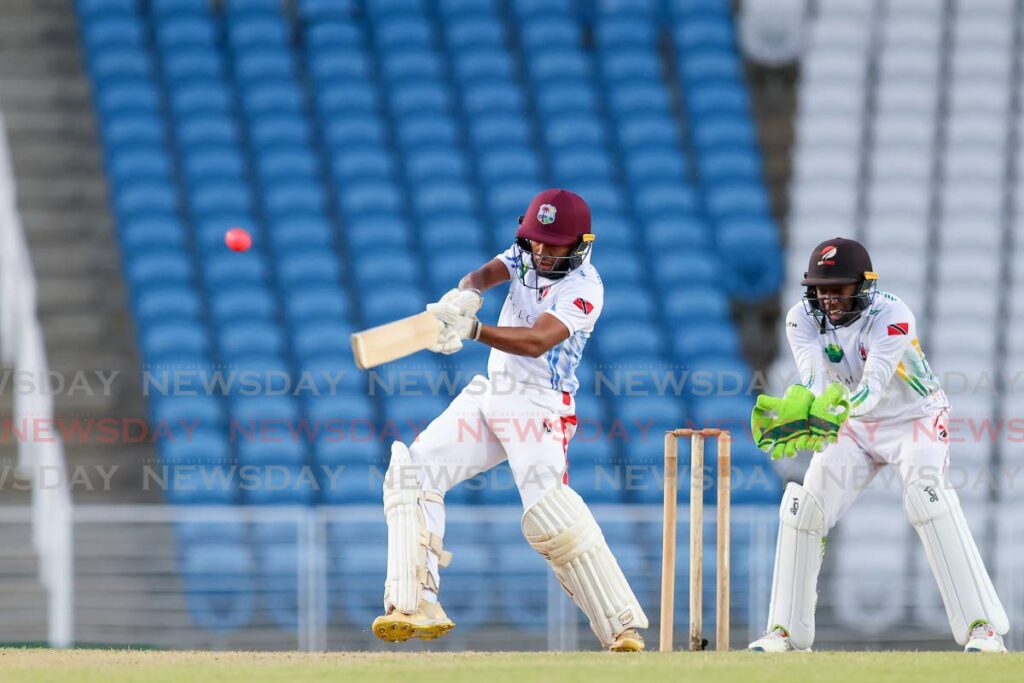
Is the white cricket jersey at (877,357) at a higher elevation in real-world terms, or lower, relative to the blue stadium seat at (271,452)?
higher

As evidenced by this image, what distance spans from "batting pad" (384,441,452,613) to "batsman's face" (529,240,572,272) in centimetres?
Answer: 73

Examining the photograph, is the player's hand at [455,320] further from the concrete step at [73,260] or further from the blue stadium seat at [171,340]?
the concrete step at [73,260]

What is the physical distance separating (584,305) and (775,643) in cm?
134

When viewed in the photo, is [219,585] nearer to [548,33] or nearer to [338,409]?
[338,409]

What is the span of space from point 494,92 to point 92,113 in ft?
8.58

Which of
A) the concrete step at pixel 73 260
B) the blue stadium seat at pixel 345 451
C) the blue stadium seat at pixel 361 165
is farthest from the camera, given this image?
the blue stadium seat at pixel 361 165

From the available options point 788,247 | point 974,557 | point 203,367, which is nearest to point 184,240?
point 203,367

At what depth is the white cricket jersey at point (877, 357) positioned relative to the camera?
17.0 feet

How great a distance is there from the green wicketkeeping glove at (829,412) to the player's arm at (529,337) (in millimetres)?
816

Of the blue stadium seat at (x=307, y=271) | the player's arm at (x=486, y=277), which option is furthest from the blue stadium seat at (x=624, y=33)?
the player's arm at (x=486, y=277)

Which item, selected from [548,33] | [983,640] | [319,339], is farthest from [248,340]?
[983,640]

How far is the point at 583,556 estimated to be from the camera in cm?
505

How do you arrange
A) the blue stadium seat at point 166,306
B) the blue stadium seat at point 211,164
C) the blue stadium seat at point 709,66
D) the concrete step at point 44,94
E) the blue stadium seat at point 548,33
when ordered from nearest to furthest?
the blue stadium seat at point 166,306
the blue stadium seat at point 211,164
the concrete step at point 44,94
the blue stadium seat at point 709,66
the blue stadium seat at point 548,33

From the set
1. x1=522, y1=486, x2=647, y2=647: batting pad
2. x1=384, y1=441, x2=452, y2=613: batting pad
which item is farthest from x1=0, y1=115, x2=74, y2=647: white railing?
x1=522, y1=486, x2=647, y2=647: batting pad
